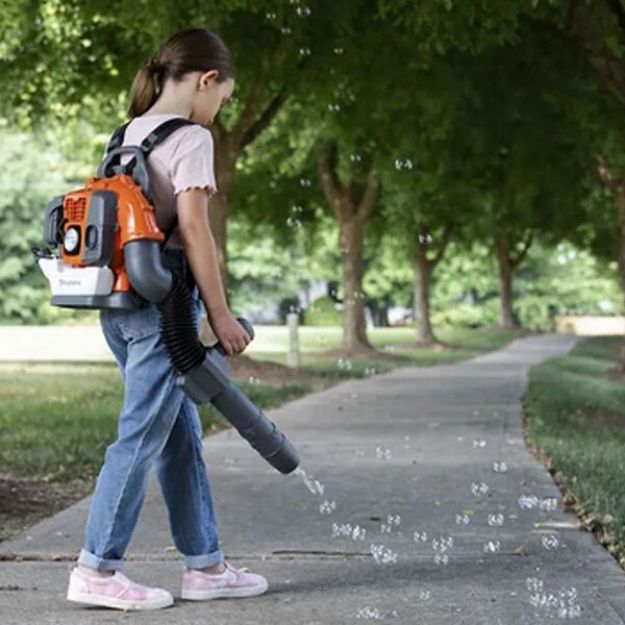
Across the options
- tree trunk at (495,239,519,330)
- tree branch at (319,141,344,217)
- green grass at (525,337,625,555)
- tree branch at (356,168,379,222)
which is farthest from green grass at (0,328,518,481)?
tree trunk at (495,239,519,330)

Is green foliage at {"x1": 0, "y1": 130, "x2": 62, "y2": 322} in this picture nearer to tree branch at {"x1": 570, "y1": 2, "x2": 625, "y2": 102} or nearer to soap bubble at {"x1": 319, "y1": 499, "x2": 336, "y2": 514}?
tree branch at {"x1": 570, "y1": 2, "x2": 625, "y2": 102}

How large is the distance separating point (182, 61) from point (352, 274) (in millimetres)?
26385

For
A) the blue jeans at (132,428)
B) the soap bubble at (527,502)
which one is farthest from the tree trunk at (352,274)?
the blue jeans at (132,428)

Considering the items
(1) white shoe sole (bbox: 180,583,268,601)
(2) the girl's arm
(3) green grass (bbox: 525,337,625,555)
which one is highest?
(2) the girl's arm

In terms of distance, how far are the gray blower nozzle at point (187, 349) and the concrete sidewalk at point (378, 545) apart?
61 centimetres

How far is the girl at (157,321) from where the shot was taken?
183 inches

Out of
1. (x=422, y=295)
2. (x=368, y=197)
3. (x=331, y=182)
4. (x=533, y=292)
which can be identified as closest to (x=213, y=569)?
(x=331, y=182)

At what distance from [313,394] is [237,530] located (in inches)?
441

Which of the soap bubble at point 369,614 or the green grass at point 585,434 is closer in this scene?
the soap bubble at point 369,614

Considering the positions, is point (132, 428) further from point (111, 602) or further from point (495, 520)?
point (495, 520)

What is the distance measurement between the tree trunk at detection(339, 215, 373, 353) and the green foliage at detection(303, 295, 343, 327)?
33.2m

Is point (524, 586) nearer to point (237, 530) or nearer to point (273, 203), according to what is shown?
point (237, 530)

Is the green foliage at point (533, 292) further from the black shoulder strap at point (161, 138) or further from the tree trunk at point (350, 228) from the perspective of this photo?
the black shoulder strap at point (161, 138)

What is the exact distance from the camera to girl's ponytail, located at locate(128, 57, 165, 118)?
4.90m
